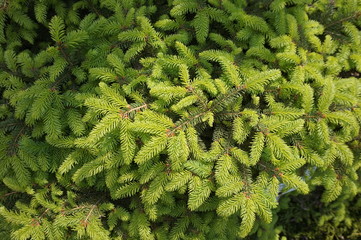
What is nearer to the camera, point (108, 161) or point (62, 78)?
point (108, 161)

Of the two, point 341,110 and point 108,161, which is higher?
point 341,110

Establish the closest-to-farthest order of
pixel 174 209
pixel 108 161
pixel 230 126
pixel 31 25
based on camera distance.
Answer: pixel 108 161, pixel 230 126, pixel 174 209, pixel 31 25

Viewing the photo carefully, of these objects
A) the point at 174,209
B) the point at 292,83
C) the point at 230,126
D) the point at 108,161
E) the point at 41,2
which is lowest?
the point at 174,209

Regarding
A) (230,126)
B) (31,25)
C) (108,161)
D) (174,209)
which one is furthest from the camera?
(31,25)

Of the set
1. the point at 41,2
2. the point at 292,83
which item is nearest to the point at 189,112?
the point at 292,83

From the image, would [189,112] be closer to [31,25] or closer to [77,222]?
[77,222]

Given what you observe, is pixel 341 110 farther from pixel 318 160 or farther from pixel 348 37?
pixel 348 37
